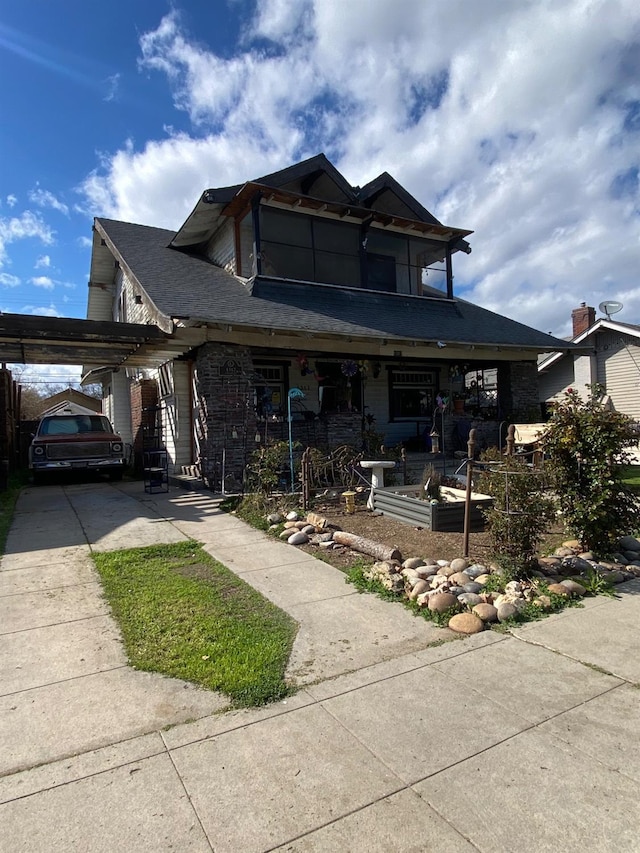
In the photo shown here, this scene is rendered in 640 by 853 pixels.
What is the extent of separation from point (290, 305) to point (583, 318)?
15.8m

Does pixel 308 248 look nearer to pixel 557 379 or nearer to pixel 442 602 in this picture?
pixel 442 602

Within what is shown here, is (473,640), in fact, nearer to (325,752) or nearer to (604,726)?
(604,726)

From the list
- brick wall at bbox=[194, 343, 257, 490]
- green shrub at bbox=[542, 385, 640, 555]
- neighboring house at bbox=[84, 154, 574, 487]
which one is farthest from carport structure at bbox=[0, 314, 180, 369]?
green shrub at bbox=[542, 385, 640, 555]

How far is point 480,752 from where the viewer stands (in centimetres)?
245

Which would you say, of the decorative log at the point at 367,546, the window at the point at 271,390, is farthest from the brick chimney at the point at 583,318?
the decorative log at the point at 367,546

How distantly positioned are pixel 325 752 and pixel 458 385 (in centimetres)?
1433

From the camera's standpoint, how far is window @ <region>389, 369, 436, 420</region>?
584 inches

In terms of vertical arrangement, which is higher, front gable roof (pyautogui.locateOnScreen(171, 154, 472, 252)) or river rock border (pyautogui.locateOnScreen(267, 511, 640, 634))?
front gable roof (pyautogui.locateOnScreen(171, 154, 472, 252))

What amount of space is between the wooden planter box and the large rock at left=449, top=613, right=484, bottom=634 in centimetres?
267

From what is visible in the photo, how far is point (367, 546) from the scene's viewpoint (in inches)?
226

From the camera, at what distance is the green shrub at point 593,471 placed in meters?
5.06

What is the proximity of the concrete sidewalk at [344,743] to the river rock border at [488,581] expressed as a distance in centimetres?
22

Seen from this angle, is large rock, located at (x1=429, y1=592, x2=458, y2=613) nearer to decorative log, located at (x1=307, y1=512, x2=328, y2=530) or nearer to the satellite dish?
decorative log, located at (x1=307, y1=512, x2=328, y2=530)

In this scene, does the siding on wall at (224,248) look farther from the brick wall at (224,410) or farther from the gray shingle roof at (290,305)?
the brick wall at (224,410)
